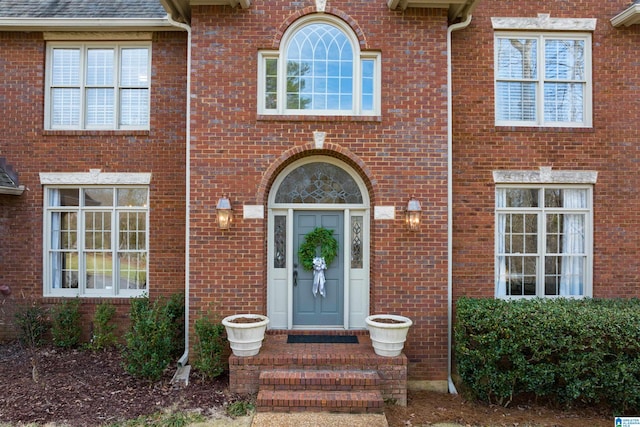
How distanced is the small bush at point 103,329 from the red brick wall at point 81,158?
21 centimetres

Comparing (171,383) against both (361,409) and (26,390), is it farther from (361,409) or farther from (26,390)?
(361,409)

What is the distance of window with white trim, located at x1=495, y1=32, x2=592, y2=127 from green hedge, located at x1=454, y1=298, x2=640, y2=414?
3465mm

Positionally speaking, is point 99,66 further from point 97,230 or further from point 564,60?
point 564,60

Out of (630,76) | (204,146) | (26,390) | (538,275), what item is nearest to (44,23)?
(204,146)

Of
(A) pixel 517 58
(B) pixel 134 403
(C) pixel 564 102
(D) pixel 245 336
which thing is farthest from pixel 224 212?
(C) pixel 564 102

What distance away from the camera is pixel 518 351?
514 centimetres

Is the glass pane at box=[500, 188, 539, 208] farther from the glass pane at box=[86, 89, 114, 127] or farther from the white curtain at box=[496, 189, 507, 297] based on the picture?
the glass pane at box=[86, 89, 114, 127]

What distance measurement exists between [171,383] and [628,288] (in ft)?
25.7

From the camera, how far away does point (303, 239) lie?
650 cm

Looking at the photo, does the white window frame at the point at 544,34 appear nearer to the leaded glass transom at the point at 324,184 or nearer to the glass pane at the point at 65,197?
the leaded glass transom at the point at 324,184

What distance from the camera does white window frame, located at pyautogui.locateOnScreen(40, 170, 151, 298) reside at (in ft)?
22.8

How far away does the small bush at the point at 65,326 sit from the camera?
22.1 ft

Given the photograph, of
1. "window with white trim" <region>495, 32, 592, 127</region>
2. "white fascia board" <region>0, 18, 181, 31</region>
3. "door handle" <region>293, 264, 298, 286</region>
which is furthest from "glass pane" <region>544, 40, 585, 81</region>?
"white fascia board" <region>0, 18, 181, 31</region>

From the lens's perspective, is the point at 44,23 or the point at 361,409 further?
the point at 44,23
